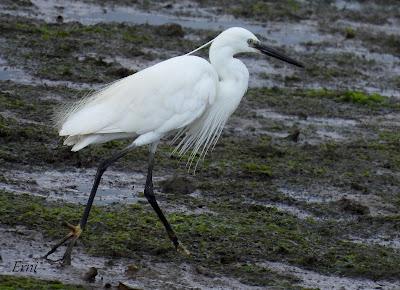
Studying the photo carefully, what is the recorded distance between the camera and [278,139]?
1188cm

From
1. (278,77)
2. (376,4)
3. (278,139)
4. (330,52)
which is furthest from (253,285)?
(376,4)

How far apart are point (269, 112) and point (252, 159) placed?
2.08 m

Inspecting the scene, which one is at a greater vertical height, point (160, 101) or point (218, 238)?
point (160, 101)

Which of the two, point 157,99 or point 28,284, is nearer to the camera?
point 28,284

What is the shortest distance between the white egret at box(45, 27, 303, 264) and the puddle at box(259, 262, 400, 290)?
738 mm

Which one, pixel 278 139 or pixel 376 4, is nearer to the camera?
pixel 278 139

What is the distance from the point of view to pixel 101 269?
7.63 meters

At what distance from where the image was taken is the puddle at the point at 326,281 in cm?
803

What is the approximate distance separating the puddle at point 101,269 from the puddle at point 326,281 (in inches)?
20.0

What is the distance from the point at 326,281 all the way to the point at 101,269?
1697 mm

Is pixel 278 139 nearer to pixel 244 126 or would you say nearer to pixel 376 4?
pixel 244 126

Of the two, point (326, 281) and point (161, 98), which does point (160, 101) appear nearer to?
point (161, 98)

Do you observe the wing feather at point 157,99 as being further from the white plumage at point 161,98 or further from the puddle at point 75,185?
the puddle at point 75,185

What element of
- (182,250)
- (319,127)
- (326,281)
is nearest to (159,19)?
(319,127)
